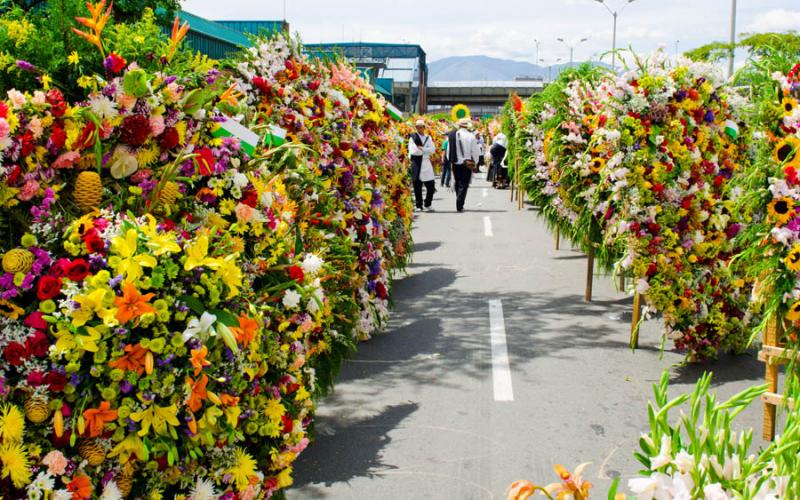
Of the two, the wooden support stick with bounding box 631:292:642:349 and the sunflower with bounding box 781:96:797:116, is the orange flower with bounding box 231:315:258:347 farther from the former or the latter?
the wooden support stick with bounding box 631:292:642:349

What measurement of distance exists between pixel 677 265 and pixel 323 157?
3.06 metres

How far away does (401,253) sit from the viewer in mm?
9438

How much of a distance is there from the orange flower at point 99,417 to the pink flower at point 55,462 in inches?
4.5

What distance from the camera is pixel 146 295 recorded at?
2572 mm

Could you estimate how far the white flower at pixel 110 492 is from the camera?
8.63 feet

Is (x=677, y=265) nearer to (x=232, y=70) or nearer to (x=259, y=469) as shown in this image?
(x=232, y=70)

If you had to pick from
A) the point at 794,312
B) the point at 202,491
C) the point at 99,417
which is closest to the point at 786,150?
the point at 794,312

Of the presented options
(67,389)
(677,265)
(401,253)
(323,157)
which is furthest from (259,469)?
(401,253)

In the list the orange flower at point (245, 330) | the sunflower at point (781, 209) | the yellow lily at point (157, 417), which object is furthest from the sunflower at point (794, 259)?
the yellow lily at point (157, 417)

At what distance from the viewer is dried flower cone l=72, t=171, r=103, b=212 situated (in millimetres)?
2947

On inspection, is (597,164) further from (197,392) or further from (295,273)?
(197,392)

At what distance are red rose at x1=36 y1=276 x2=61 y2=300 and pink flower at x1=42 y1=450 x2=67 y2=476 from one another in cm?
49

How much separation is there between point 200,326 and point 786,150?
11.1ft

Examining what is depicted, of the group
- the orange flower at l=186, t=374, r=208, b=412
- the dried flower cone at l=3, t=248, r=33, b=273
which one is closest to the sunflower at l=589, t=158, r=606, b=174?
the orange flower at l=186, t=374, r=208, b=412
